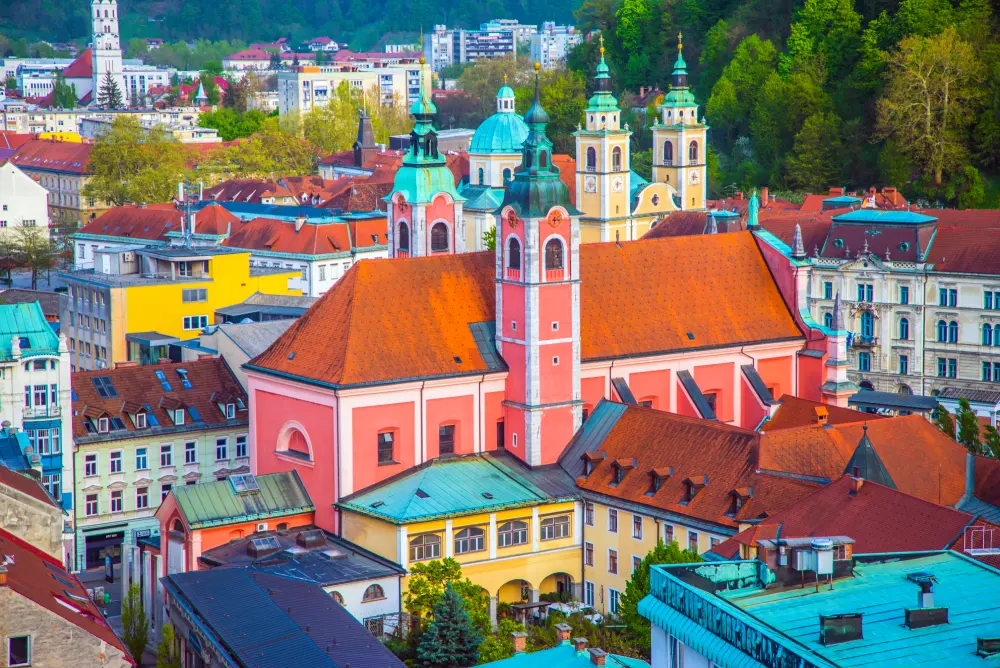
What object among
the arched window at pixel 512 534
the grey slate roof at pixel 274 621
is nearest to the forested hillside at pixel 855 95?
the arched window at pixel 512 534

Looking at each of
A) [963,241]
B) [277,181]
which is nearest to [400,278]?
[963,241]

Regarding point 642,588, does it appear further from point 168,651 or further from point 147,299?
point 147,299

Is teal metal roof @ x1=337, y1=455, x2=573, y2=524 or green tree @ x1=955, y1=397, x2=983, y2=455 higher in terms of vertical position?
green tree @ x1=955, y1=397, x2=983, y2=455

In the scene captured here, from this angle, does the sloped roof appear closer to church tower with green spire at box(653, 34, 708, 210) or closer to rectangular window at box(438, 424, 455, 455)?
rectangular window at box(438, 424, 455, 455)

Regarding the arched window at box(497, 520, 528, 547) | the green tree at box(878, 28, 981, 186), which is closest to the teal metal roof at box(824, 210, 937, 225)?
the green tree at box(878, 28, 981, 186)

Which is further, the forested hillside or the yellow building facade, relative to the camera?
the forested hillside

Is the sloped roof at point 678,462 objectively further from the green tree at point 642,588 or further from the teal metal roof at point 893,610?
the teal metal roof at point 893,610

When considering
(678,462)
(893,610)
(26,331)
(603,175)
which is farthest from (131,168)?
(893,610)
